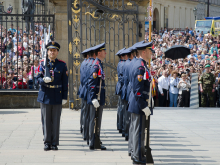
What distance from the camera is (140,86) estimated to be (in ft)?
18.5

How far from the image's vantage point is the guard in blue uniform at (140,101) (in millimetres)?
5660

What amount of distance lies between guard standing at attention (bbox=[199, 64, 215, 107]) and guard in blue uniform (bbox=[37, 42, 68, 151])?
8.20 meters

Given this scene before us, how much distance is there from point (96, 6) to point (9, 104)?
3811 mm

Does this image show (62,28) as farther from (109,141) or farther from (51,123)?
(51,123)

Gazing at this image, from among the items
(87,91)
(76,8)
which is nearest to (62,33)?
(76,8)

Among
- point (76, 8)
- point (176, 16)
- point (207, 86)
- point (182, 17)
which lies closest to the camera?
point (76, 8)

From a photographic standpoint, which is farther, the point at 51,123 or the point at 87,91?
the point at 87,91

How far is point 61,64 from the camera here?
Answer: 7000 millimetres

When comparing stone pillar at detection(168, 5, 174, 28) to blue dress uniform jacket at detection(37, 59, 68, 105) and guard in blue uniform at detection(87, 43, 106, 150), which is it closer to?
guard in blue uniform at detection(87, 43, 106, 150)

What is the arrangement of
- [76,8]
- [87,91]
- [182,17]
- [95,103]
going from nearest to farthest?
1. [95,103]
2. [87,91]
3. [76,8]
4. [182,17]

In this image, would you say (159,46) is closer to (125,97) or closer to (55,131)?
(125,97)

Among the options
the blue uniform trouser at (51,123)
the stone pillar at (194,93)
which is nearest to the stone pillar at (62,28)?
the stone pillar at (194,93)

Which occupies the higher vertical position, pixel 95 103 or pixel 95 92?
pixel 95 92

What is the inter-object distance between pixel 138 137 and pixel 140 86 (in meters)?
0.72
